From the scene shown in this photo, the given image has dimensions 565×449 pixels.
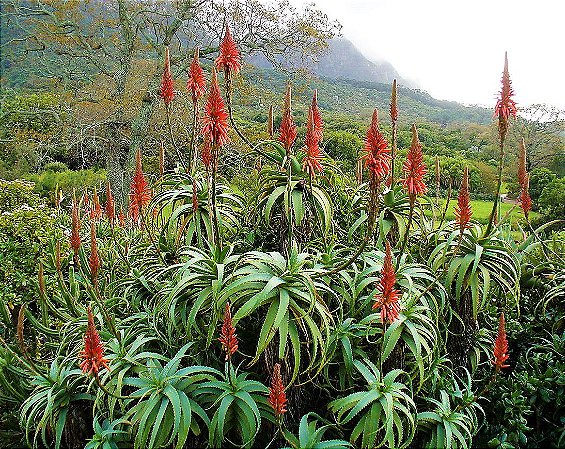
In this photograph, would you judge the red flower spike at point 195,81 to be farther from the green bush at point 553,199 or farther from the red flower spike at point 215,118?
the green bush at point 553,199

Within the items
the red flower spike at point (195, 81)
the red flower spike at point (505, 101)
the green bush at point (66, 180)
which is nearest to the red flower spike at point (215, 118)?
the red flower spike at point (195, 81)

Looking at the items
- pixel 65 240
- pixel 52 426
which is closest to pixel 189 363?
pixel 52 426

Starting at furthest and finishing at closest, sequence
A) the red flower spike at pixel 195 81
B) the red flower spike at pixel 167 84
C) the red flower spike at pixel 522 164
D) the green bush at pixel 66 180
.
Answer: the green bush at pixel 66 180
the red flower spike at pixel 522 164
the red flower spike at pixel 167 84
the red flower spike at pixel 195 81

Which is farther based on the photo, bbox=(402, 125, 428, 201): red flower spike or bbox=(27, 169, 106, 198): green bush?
bbox=(27, 169, 106, 198): green bush

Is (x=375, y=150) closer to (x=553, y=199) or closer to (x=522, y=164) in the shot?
(x=522, y=164)

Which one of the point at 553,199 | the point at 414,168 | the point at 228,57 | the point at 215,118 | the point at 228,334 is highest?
the point at 228,57

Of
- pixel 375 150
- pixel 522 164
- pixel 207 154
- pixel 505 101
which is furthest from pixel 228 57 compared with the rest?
pixel 522 164

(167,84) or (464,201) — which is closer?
(464,201)

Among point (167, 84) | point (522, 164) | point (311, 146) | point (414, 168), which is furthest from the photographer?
point (522, 164)

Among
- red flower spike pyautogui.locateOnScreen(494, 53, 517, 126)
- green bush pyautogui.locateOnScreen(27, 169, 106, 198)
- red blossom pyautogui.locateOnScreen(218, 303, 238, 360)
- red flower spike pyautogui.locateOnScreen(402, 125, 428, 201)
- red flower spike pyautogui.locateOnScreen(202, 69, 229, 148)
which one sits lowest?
green bush pyautogui.locateOnScreen(27, 169, 106, 198)

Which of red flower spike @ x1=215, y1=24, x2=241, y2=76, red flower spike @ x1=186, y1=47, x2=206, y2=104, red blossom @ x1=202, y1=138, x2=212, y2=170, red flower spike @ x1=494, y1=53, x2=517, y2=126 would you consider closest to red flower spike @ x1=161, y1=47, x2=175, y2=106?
red flower spike @ x1=186, y1=47, x2=206, y2=104

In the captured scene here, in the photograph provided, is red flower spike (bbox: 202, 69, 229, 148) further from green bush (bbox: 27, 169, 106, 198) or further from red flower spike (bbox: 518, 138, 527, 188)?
green bush (bbox: 27, 169, 106, 198)

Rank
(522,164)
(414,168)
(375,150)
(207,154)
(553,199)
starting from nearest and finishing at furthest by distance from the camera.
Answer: (375,150) < (414,168) < (207,154) < (522,164) < (553,199)

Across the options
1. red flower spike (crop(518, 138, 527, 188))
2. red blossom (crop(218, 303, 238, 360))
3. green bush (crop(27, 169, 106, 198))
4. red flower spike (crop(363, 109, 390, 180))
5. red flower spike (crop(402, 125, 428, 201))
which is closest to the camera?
red blossom (crop(218, 303, 238, 360))
